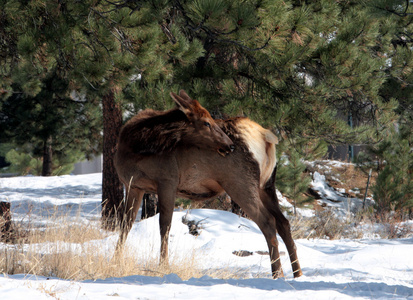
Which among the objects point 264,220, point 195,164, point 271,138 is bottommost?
point 264,220

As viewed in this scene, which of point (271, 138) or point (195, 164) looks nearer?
point (195, 164)

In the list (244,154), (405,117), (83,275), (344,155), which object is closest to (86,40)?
(244,154)

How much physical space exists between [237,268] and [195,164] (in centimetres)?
138

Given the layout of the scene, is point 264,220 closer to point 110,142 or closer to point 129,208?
point 129,208

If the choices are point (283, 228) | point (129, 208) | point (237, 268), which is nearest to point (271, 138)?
point (283, 228)

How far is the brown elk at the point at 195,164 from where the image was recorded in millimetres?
4742

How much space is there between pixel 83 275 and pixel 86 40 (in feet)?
9.96

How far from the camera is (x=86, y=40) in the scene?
5816 mm

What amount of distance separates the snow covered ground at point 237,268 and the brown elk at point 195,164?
0.46m

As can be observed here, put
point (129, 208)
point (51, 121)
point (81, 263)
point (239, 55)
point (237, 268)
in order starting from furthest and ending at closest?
point (51, 121)
point (239, 55)
point (237, 268)
point (129, 208)
point (81, 263)

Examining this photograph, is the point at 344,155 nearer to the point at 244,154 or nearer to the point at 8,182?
the point at 8,182

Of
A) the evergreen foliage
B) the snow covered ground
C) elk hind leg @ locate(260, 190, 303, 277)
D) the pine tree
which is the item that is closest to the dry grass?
the snow covered ground

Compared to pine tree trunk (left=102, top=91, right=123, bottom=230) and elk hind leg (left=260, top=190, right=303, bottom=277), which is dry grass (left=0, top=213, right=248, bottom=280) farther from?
pine tree trunk (left=102, top=91, right=123, bottom=230)

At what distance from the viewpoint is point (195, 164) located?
4.82 meters
